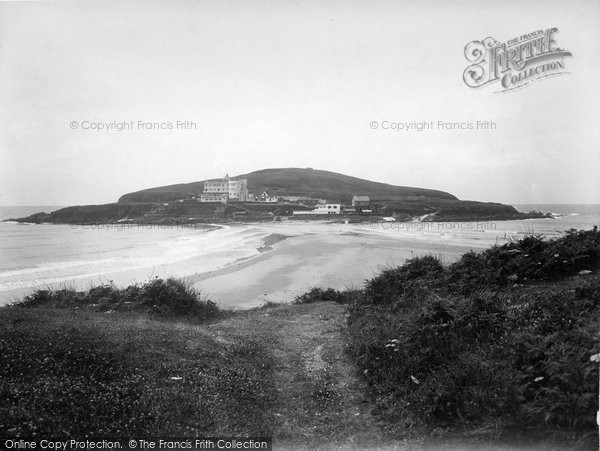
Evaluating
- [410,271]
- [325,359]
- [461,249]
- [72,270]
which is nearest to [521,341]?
[325,359]

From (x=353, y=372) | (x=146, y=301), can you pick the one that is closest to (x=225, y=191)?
(x=146, y=301)

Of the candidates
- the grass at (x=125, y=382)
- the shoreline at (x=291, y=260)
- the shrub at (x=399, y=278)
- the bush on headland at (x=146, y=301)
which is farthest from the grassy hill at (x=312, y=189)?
the grass at (x=125, y=382)

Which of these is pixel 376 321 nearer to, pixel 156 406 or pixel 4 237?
pixel 156 406

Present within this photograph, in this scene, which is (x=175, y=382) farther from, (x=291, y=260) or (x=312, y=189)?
(x=312, y=189)

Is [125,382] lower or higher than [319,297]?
higher

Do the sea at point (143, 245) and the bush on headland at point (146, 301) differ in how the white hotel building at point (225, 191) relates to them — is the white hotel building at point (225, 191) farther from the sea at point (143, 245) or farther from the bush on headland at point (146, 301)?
the bush on headland at point (146, 301)

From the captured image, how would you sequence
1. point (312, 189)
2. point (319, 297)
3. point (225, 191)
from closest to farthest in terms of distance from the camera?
point (319, 297)
point (225, 191)
point (312, 189)
